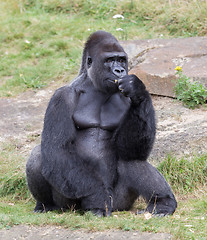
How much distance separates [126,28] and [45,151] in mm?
5566

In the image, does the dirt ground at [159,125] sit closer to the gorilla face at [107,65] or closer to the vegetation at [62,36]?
the vegetation at [62,36]

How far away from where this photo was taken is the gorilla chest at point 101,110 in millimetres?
4266

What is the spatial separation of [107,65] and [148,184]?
44.1 inches

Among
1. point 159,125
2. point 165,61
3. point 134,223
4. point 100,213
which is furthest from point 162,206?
point 165,61

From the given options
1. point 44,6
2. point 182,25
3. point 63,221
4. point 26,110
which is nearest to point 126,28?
point 182,25

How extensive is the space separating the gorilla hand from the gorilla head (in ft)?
0.43

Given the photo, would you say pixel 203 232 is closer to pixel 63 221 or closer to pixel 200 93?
pixel 63 221

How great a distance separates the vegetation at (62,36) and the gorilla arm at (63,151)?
2.74ft

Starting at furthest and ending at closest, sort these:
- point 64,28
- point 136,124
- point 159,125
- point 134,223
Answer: point 64,28
point 159,125
point 136,124
point 134,223

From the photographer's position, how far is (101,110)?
170 inches

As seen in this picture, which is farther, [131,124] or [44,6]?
[44,6]

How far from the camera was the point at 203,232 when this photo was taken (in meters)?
3.41

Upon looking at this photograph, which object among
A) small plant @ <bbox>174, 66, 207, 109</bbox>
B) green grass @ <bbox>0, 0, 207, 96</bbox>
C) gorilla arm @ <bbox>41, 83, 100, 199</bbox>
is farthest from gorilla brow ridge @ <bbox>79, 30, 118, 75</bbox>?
green grass @ <bbox>0, 0, 207, 96</bbox>

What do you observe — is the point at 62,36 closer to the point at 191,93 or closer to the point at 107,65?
the point at 191,93
